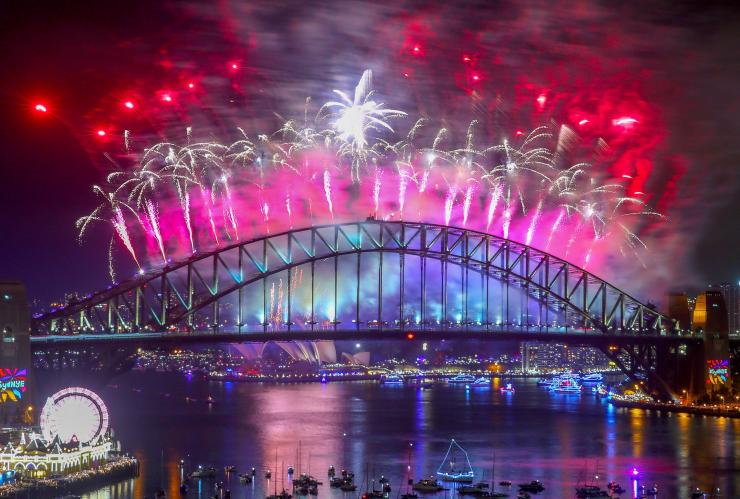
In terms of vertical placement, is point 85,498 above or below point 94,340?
below

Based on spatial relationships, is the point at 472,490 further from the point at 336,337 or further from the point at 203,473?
the point at 336,337

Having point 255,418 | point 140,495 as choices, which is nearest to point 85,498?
point 140,495

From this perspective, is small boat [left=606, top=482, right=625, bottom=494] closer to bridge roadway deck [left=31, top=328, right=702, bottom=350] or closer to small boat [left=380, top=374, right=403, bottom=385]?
bridge roadway deck [left=31, top=328, right=702, bottom=350]

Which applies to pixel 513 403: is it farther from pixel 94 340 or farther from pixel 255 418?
pixel 94 340

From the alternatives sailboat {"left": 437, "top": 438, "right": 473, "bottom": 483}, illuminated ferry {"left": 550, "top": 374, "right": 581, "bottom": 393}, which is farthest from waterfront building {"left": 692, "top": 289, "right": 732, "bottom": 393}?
illuminated ferry {"left": 550, "top": 374, "right": 581, "bottom": 393}

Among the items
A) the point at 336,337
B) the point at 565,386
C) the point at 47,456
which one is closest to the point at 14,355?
the point at 47,456
